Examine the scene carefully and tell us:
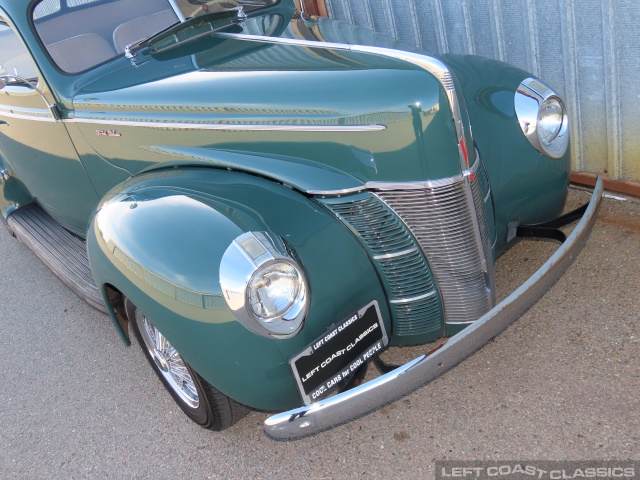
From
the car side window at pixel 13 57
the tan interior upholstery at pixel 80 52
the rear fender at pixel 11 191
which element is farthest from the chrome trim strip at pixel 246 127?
the rear fender at pixel 11 191

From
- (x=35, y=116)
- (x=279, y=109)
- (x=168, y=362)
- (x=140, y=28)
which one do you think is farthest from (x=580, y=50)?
(x=35, y=116)

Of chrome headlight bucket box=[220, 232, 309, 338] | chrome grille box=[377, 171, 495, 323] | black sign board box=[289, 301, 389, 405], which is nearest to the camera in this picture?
chrome headlight bucket box=[220, 232, 309, 338]

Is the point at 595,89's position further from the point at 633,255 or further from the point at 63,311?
the point at 63,311

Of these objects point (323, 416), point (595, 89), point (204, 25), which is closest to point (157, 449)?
point (323, 416)

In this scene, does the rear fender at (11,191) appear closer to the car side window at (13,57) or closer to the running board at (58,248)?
the running board at (58,248)

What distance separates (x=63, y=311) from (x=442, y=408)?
220 cm

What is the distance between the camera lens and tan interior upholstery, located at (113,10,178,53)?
2.96 m

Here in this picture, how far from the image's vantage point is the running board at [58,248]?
10.3ft

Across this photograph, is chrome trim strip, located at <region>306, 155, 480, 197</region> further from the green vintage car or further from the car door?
the car door

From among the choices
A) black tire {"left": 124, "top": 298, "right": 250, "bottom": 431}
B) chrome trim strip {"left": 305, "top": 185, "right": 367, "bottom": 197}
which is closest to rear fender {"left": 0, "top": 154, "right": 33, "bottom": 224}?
black tire {"left": 124, "top": 298, "right": 250, "bottom": 431}

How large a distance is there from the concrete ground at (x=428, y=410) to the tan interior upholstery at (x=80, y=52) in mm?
1315

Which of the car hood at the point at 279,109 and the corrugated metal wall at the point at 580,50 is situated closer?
the car hood at the point at 279,109

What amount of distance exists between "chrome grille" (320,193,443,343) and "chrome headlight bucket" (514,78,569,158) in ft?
2.44

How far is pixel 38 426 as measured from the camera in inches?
112
